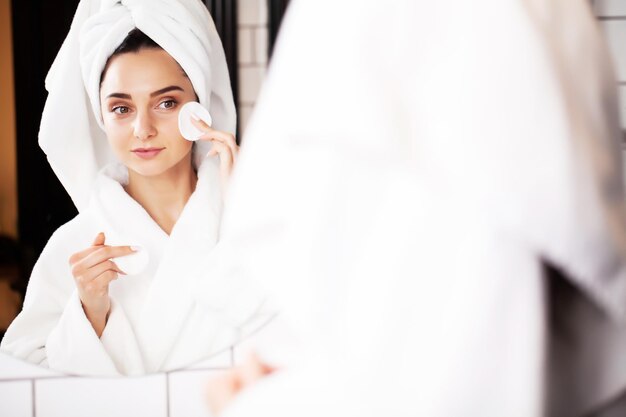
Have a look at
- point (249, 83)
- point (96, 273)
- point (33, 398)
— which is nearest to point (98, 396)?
point (33, 398)

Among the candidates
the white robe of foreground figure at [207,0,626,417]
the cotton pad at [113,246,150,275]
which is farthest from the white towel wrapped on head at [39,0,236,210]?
the white robe of foreground figure at [207,0,626,417]

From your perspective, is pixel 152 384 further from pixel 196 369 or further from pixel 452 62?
pixel 452 62

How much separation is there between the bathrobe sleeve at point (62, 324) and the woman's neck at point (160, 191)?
4.4 inches

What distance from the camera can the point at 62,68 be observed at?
1.00m

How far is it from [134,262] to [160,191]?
0.13 metres

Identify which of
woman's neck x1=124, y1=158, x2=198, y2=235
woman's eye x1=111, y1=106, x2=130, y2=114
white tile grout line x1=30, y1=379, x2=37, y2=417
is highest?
woman's eye x1=111, y1=106, x2=130, y2=114

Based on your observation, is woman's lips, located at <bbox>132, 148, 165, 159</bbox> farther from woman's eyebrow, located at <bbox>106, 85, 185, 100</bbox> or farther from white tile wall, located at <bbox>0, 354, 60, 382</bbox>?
white tile wall, located at <bbox>0, 354, 60, 382</bbox>

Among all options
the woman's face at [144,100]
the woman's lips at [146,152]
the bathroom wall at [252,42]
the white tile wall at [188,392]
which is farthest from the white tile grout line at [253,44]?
the white tile wall at [188,392]

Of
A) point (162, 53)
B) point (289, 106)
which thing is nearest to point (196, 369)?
point (162, 53)

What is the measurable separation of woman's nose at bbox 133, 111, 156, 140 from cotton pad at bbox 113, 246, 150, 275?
20 centimetres

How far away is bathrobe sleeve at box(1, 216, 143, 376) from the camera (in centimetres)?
103

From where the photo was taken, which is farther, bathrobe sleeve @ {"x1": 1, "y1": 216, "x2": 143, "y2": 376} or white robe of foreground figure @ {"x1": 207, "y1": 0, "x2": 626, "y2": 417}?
bathrobe sleeve @ {"x1": 1, "y1": 216, "x2": 143, "y2": 376}

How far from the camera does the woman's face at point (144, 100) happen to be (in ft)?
3.26

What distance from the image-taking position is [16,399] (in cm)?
108
